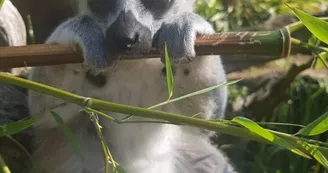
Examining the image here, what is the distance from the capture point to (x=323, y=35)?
1219mm

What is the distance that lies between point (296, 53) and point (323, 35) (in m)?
1.86

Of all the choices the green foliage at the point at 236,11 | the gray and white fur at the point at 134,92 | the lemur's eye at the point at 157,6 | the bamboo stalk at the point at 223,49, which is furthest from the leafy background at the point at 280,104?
the bamboo stalk at the point at 223,49

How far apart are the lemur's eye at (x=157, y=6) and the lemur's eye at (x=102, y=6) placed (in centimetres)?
9

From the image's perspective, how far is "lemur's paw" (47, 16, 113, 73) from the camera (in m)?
1.52

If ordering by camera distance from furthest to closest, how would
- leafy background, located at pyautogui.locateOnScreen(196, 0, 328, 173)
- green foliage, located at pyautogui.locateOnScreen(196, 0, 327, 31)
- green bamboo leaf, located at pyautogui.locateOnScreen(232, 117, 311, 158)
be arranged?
green foliage, located at pyautogui.locateOnScreen(196, 0, 327, 31), leafy background, located at pyautogui.locateOnScreen(196, 0, 328, 173), green bamboo leaf, located at pyautogui.locateOnScreen(232, 117, 311, 158)

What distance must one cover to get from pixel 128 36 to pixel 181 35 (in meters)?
0.17

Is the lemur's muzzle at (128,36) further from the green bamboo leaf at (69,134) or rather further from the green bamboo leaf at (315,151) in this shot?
the green bamboo leaf at (315,151)

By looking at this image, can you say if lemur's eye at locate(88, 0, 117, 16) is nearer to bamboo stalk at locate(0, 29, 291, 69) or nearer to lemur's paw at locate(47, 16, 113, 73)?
lemur's paw at locate(47, 16, 113, 73)

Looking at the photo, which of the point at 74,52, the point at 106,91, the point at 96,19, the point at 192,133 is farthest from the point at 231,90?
the point at 74,52

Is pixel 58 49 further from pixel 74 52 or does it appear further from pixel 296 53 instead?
pixel 296 53

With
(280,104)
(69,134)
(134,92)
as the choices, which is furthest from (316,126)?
(280,104)

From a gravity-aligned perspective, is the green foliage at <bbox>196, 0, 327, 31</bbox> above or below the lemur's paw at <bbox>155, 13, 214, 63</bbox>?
Result: below

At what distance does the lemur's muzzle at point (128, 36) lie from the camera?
1475mm

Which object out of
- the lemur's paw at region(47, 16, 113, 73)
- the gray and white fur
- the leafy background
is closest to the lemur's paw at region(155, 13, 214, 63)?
the gray and white fur
